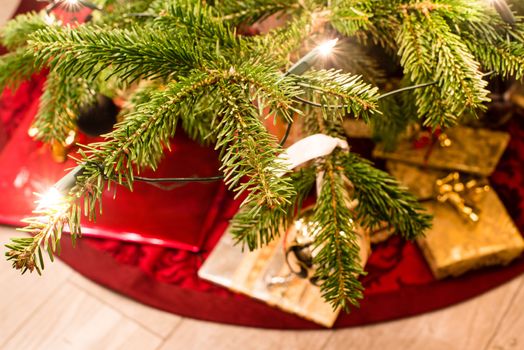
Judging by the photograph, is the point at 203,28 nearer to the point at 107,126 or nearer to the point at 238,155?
the point at 238,155

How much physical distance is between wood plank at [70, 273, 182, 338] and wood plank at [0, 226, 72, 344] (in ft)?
0.14

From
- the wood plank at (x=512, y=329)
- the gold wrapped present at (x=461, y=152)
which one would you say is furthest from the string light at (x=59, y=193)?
the wood plank at (x=512, y=329)

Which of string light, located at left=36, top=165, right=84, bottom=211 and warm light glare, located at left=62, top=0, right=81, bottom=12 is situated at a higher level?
warm light glare, located at left=62, top=0, right=81, bottom=12

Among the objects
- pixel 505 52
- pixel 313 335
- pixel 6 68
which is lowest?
pixel 313 335

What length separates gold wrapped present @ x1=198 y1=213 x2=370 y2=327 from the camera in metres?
0.87

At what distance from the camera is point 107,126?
91 cm

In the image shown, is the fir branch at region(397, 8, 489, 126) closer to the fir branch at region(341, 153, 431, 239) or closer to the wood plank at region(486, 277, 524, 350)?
the fir branch at region(341, 153, 431, 239)

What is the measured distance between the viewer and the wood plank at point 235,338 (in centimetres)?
89

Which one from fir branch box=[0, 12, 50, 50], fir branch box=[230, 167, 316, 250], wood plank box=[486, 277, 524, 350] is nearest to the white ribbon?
fir branch box=[230, 167, 316, 250]

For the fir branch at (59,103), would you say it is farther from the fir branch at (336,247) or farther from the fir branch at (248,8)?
the fir branch at (336,247)

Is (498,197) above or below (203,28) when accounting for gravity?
below

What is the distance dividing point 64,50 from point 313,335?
26.6 inches

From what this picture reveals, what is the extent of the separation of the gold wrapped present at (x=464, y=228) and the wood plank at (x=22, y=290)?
29.2 inches

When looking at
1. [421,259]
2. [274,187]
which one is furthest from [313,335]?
[274,187]
